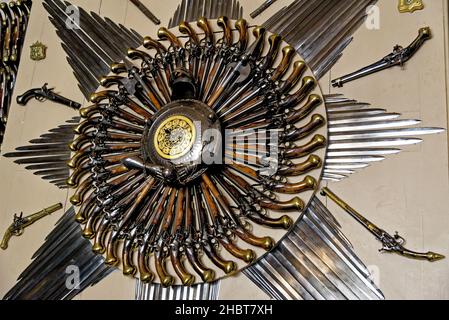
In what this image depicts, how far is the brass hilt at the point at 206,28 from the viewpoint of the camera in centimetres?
154

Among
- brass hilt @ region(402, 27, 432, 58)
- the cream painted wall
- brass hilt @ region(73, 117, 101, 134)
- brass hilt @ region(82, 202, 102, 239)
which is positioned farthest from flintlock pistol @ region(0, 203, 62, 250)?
brass hilt @ region(402, 27, 432, 58)

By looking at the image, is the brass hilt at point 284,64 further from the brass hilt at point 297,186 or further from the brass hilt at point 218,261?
the brass hilt at point 218,261

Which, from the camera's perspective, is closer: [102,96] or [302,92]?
[302,92]

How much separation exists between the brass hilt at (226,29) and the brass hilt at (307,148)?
395 millimetres

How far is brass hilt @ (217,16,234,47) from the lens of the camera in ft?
4.94

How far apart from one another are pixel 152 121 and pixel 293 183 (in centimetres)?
48

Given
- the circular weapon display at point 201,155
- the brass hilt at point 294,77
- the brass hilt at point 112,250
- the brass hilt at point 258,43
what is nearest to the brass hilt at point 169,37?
the circular weapon display at point 201,155

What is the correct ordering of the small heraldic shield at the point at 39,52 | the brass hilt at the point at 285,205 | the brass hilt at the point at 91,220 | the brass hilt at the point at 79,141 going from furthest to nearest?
the small heraldic shield at the point at 39,52 < the brass hilt at the point at 79,141 < the brass hilt at the point at 91,220 < the brass hilt at the point at 285,205

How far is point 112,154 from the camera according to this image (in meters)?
1.58

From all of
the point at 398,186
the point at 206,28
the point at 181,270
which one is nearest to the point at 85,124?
the point at 206,28

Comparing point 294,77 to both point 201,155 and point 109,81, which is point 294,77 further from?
point 109,81

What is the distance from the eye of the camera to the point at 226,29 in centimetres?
152

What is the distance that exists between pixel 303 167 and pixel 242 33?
0.46m

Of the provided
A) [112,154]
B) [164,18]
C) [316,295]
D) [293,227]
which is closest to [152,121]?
[112,154]
